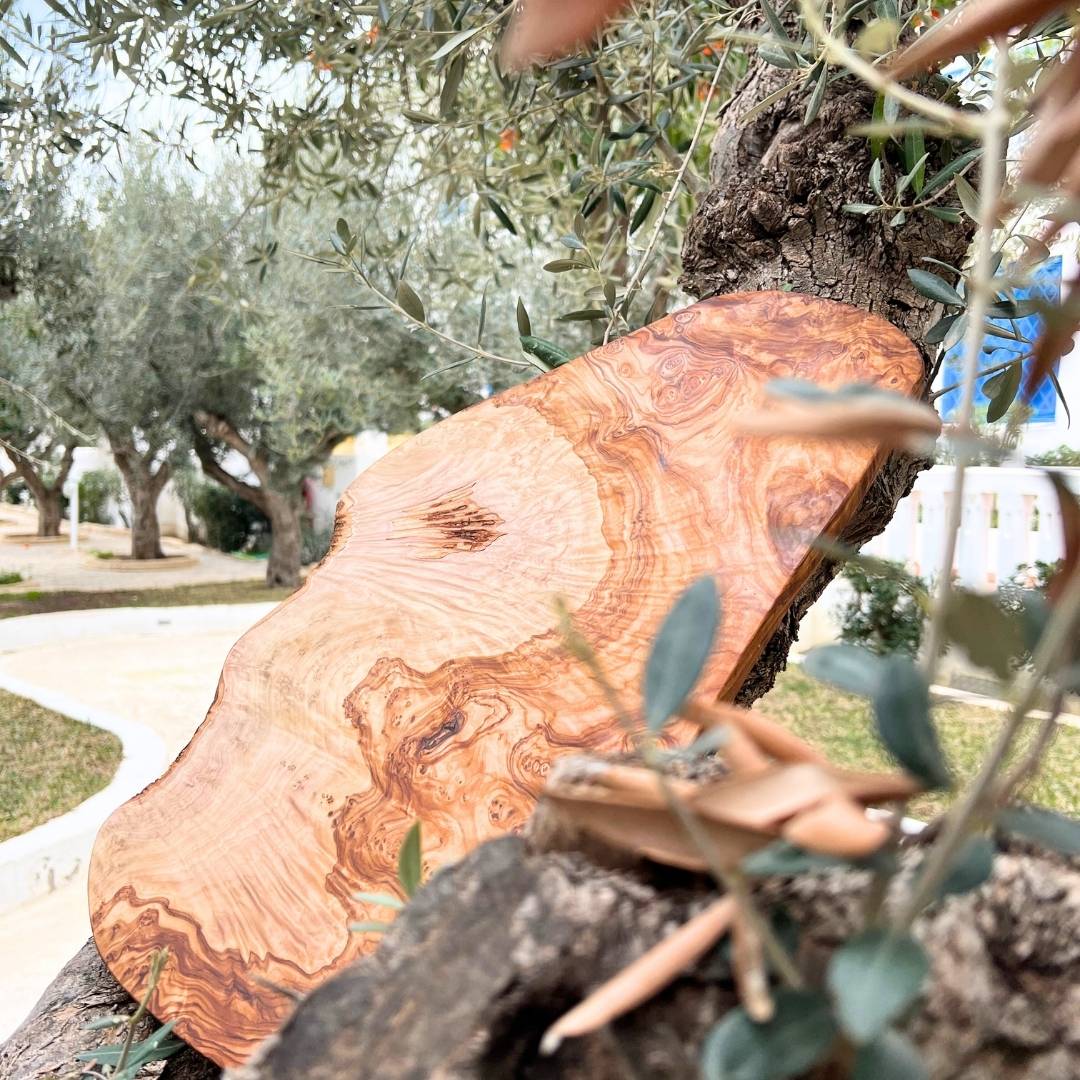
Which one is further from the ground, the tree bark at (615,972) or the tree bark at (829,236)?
the tree bark at (829,236)

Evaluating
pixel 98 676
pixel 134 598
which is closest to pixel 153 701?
pixel 98 676

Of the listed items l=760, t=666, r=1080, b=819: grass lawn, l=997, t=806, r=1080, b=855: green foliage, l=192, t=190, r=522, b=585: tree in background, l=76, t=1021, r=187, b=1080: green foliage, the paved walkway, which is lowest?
l=760, t=666, r=1080, b=819: grass lawn

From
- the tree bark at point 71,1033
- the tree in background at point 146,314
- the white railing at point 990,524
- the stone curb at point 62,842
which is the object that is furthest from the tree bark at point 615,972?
the tree in background at point 146,314

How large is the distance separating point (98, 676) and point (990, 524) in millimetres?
5386

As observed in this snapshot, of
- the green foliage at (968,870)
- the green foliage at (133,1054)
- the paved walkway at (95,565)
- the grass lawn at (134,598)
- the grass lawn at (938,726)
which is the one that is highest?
the green foliage at (968,870)

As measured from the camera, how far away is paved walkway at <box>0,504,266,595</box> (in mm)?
10461

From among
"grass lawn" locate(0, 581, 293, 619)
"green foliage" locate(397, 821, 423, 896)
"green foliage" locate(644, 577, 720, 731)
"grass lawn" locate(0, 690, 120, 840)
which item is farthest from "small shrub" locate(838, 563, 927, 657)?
"grass lawn" locate(0, 581, 293, 619)

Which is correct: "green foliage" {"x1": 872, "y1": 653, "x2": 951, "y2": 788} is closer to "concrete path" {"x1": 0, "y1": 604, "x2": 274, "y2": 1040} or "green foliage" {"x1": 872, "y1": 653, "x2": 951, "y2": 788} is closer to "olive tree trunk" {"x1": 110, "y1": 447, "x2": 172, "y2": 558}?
"concrete path" {"x1": 0, "y1": 604, "x2": 274, "y2": 1040}

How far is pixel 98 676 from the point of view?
6.23 metres

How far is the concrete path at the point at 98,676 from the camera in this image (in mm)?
2746

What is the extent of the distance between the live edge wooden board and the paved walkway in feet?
32.0

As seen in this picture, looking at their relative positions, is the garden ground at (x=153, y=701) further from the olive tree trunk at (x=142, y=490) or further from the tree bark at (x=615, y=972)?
the olive tree trunk at (x=142, y=490)

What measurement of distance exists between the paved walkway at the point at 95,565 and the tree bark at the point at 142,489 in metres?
0.42

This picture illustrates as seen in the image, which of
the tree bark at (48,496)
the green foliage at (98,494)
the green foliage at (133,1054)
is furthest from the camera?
the green foliage at (98,494)
